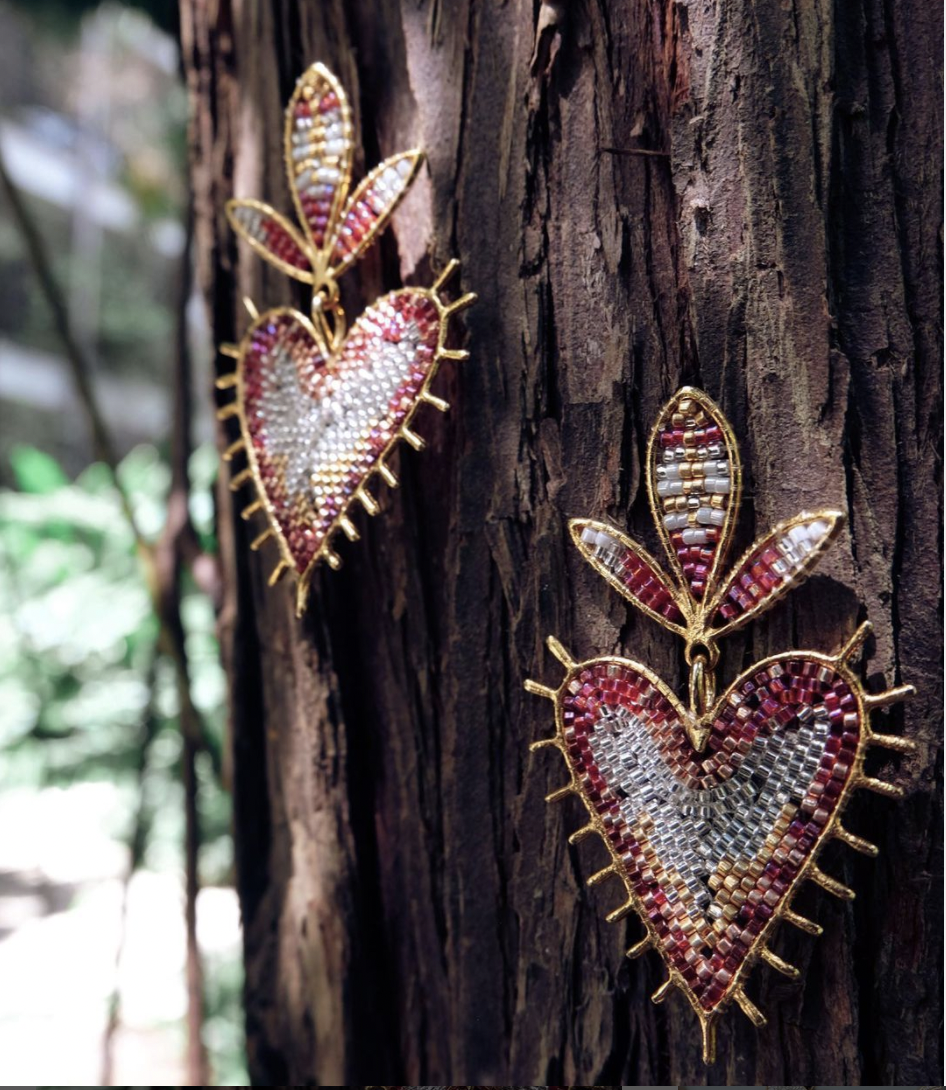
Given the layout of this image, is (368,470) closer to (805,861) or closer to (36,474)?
(805,861)

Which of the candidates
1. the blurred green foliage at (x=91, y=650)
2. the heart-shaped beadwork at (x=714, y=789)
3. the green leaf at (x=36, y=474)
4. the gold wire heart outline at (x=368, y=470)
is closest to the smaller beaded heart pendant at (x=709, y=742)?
the heart-shaped beadwork at (x=714, y=789)

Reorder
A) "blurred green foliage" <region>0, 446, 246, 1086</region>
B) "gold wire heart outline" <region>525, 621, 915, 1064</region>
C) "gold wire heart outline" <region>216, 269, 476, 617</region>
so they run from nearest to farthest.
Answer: "gold wire heart outline" <region>525, 621, 915, 1064</region>
"gold wire heart outline" <region>216, 269, 476, 617</region>
"blurred green foliage" <region>0, 446, 246, 1086</region>

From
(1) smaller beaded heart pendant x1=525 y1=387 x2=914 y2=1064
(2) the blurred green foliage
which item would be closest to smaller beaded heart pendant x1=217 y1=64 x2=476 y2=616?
(1) smaller beaded heart pendant x1=525 y1=387 x2=914 y2=1064

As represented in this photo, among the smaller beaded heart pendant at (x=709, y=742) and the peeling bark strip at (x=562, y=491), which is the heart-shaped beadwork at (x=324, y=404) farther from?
the smaller beaded heart pendant at (x=709, y=742)

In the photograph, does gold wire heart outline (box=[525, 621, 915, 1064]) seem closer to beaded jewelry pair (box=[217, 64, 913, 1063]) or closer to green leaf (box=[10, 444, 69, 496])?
beaded jewelry pair (box=[217, 64, 913, 1063])

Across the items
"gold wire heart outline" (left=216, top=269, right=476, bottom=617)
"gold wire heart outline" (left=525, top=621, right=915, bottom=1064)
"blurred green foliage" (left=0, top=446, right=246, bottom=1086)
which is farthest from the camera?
"blurred green foliage" (left=0, top=446, right=246, bottom=1086)
